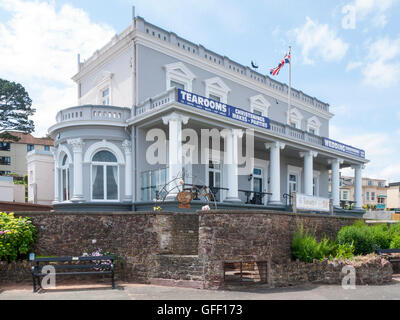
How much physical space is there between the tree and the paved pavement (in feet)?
122

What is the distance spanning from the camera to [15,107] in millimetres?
43719

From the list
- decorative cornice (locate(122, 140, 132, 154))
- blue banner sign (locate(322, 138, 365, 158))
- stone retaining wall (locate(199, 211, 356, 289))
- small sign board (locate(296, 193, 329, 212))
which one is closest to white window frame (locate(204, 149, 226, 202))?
decorative cornice (locate(122, 140, 132, 154))

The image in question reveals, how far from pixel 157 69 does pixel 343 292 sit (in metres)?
14.4

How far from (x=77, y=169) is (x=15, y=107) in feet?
101

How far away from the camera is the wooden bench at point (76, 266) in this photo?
9945 mm

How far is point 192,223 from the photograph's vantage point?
11.7 metres

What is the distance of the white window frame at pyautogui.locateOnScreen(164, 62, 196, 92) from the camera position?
20.5m

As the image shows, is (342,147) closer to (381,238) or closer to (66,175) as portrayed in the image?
(381,238)

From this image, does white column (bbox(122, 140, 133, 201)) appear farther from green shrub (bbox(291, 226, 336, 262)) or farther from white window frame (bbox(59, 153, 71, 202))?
green shrub (bbox(291, 226, 336, 262))

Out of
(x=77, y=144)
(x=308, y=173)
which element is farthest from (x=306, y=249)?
(x=308, y=173)

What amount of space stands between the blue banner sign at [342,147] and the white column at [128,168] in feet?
46.1

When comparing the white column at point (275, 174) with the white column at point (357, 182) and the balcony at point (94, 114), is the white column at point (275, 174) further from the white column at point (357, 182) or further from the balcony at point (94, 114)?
the white column at point (357, 182)
